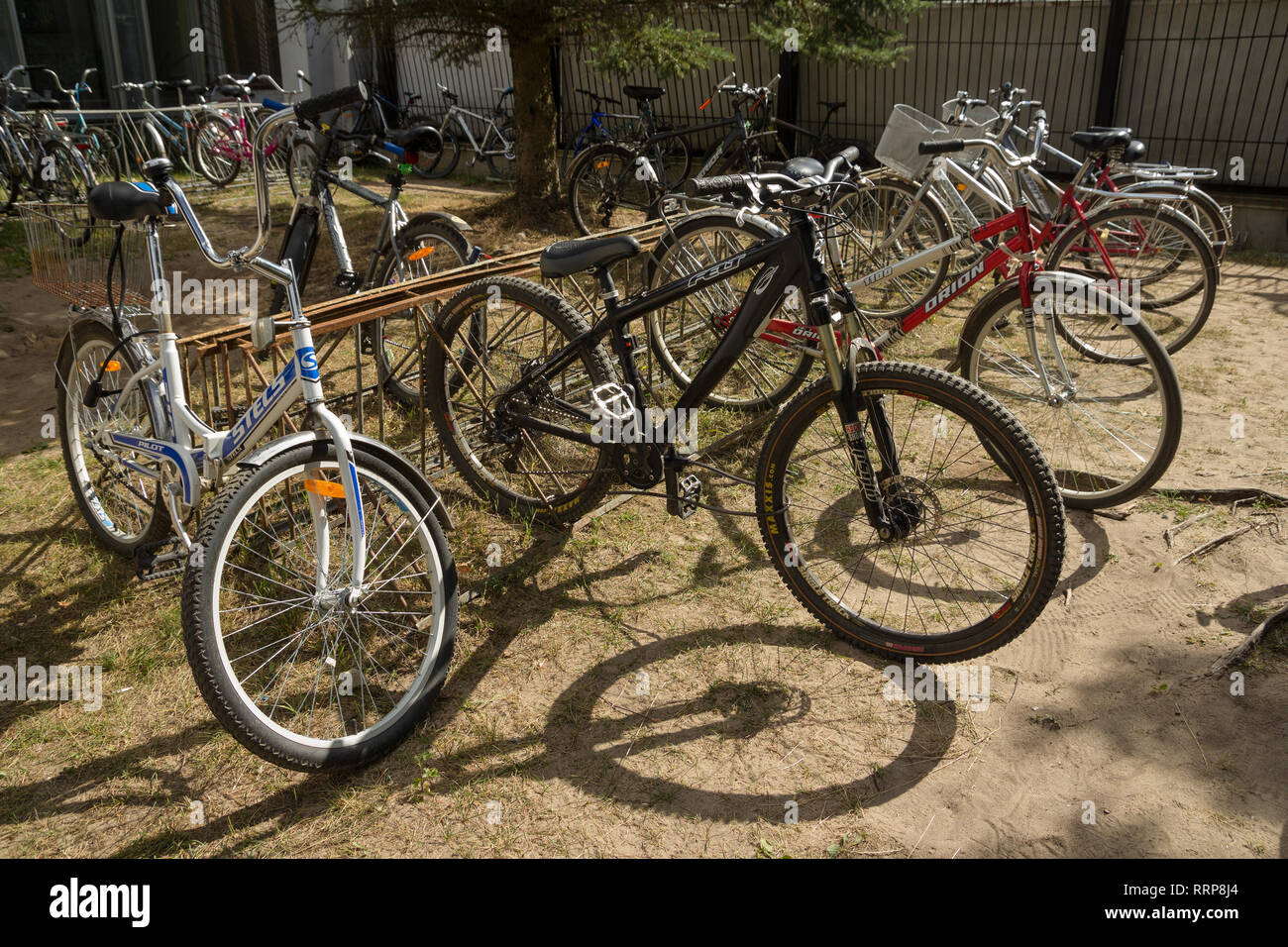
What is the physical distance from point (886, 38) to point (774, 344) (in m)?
6.49

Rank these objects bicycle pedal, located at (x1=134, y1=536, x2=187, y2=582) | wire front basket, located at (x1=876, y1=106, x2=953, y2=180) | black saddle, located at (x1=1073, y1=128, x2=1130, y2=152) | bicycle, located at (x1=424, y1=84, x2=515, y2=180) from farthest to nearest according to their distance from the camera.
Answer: bicycle, located at (x1=424, y1=84, x2=515, y2=180) < wire front basket, located at (x1=876, y1=106, x2=953, y2=180) < black saddle, located at (x1=1073, y1=128, x2=1130, y2=152) < bicycle pedal, located at (x1=134, y1=536, x2=187, y2=582)

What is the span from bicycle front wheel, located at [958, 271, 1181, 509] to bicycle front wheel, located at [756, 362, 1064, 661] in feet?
1.46

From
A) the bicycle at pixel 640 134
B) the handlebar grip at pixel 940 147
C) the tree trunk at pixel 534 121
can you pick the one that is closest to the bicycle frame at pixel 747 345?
the handlebar grip at pixel 940 147

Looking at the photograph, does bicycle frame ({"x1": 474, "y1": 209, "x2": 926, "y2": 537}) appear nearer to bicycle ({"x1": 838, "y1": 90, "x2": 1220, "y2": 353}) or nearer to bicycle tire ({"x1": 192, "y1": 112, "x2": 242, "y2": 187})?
bicycle ({"x1": 838, "y1": 90, "x2": 1220, "y2": 353})

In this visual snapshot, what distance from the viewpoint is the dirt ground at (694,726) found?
2566 mm

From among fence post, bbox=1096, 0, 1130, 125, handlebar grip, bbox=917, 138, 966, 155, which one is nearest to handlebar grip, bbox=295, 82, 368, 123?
handlebar grip, bbox=917, 138, 966, 155

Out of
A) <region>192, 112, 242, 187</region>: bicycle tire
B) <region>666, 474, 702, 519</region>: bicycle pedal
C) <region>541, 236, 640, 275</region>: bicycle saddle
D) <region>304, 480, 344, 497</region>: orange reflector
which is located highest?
<region>541, 236, 640, 275</region>: bicycle saddle

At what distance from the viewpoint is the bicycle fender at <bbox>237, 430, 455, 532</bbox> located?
2668 millimetres

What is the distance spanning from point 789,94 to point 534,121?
13.1 ft

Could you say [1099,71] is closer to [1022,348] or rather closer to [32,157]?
[1022,348]

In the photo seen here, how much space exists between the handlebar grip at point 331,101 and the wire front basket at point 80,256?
1.02m

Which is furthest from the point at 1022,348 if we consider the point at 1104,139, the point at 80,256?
the point at 80,256

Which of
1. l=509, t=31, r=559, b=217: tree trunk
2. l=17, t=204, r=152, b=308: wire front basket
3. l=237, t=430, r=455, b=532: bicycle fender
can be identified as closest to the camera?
l=237, t=430, r=455, b=532: bicycle fender

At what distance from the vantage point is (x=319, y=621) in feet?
8.95
